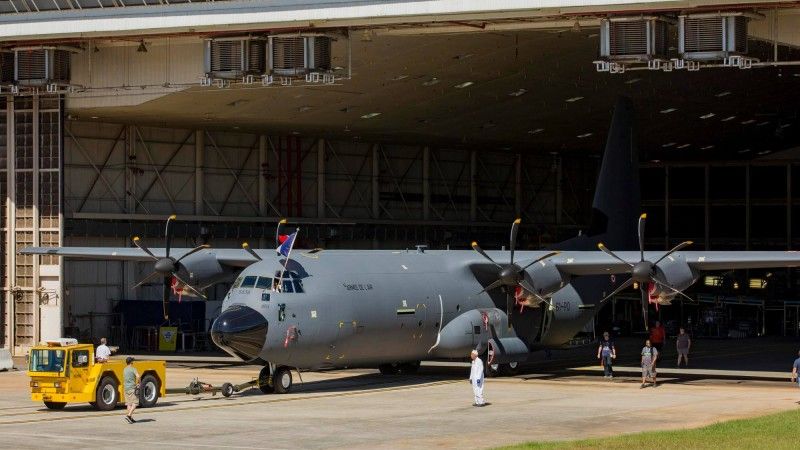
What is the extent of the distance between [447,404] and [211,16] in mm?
16583

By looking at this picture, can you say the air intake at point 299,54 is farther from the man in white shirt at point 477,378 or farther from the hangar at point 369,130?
the man in white shirt at point 477,378

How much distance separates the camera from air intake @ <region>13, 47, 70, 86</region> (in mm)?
45688

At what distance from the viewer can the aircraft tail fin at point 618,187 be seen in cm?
4597

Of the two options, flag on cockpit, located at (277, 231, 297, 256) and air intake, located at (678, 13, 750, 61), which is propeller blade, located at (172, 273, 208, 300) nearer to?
flag on cockpit, located at (277, 231, 297, 256)

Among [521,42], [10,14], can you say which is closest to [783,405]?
[521,42]

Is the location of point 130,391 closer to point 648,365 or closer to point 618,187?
point 648,365

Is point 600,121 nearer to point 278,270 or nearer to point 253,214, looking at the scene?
point 253,214

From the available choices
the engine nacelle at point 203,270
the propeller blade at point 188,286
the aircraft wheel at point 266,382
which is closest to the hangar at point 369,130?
the engine nacelle at point 203,270

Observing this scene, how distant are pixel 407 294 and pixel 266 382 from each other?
5.19 meters

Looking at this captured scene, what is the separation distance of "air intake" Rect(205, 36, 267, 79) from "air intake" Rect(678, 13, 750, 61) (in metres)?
13.8

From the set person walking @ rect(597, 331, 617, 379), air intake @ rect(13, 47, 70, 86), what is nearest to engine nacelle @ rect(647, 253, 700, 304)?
person walking @ rect(597, 331, 617, 379)

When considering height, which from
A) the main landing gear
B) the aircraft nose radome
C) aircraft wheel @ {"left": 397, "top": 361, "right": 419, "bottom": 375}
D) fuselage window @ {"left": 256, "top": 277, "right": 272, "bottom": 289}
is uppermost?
fuselage window @ {"left": 256, "top": 277, "right": 272, "bottom": 289}

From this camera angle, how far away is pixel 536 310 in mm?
41562

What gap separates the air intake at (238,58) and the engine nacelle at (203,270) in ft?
19.7
